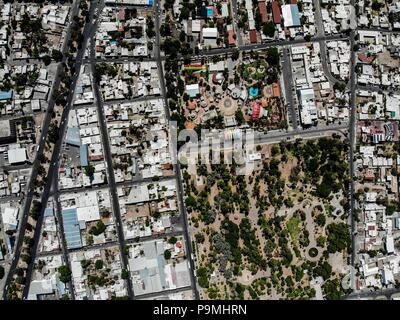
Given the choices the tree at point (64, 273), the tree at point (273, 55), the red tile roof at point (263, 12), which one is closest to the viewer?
the tree at point (64, 273)

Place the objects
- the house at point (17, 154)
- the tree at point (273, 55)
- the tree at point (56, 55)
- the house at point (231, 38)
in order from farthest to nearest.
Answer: the house at point (231, 38) → the tree at point (273, 55) → the tree at point (56, 55) → the house at point (17, 154)

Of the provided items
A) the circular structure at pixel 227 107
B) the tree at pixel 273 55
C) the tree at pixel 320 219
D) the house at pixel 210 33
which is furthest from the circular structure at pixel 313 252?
the house at pixel 210 33

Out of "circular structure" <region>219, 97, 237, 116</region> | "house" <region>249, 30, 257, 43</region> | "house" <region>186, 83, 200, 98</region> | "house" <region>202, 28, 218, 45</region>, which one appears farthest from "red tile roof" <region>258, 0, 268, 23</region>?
"house" <region>186, 83, 200, 98</region>

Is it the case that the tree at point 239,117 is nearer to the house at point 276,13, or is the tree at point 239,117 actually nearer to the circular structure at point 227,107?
the circular structure at point 227,107

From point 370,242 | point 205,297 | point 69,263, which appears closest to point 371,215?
point 370,242

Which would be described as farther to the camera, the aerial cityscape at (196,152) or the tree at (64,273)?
the aerial cityscape at (196,152)

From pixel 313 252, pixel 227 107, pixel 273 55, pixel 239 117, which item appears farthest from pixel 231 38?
pixel 313 252

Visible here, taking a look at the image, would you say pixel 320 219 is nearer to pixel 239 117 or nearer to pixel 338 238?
pixel 338 238
